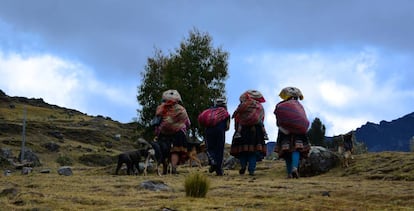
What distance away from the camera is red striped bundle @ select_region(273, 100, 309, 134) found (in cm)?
1880

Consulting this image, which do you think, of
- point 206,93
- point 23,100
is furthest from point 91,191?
point 23,100

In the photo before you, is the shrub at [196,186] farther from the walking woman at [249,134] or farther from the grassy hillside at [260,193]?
the walking woman at [249,134]

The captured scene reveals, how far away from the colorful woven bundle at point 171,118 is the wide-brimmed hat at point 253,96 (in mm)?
2183

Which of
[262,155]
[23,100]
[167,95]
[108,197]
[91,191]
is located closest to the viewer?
[108,197]

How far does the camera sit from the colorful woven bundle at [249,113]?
66.0ft

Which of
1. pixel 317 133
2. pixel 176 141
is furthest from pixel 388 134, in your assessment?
pixel 176 141

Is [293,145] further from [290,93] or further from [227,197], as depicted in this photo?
[227,197]

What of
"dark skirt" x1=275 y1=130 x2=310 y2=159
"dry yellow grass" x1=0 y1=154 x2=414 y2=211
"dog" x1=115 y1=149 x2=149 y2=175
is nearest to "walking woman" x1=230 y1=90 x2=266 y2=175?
"dark skirt" x1=275 y1=130 x2=310 y2=159

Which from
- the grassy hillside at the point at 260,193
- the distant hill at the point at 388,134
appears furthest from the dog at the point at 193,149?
the distant hill at the point at 388,134

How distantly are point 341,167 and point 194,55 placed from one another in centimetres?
2019

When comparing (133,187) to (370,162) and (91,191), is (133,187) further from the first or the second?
(370,162)

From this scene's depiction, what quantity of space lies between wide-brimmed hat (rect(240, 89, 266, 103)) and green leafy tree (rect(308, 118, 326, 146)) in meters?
21.5

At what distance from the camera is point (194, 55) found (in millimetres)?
38469

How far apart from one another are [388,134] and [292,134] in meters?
56.1
